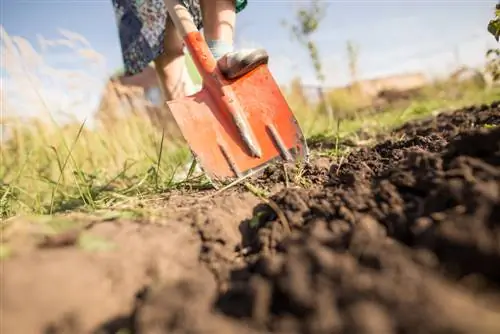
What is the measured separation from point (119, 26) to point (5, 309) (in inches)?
86.7

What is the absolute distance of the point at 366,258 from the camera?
0.62m

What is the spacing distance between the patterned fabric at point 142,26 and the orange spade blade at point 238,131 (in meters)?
0.68

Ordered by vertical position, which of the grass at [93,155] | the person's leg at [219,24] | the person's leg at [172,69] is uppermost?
the person's leg at [219,24]

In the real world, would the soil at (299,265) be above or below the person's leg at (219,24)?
below

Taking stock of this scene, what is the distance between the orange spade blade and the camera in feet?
5.51

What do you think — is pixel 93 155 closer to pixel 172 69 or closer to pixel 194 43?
pixel 172 69

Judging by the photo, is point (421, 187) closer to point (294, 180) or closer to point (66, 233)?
point (294, 180)

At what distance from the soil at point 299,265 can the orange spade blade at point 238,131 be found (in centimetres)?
68

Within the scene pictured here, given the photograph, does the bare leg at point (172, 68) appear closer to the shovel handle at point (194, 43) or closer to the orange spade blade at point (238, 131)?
the shovel handle at point (194, 43)

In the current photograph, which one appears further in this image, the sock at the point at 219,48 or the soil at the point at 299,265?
the sock at the point at 219,48

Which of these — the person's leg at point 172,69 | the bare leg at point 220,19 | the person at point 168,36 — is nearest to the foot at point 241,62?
the person at point 168,36

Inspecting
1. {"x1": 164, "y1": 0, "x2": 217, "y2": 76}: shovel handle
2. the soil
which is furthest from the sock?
the soil

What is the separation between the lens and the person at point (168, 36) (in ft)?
7.06

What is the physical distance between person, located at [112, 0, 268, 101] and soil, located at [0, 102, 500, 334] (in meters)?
1.05
